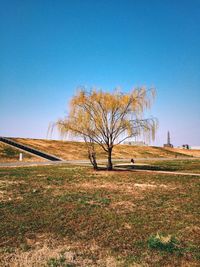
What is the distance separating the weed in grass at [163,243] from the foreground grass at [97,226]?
0.20ft

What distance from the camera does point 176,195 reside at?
45.2 feet

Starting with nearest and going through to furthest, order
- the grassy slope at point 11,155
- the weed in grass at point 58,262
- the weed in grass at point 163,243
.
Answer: the weed in grass at point 58,262
the weed in grass at point 163,243
the grassy slope at point 11,155

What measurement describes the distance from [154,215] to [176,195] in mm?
4025

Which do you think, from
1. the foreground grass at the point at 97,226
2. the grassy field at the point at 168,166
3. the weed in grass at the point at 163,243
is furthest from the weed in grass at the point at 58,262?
the grassy field at the point at 168,166

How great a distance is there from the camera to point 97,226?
8.98 metres

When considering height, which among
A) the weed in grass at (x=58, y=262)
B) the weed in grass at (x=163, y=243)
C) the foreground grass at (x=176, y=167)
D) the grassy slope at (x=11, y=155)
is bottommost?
the weed in grass at (x=58, y=262)

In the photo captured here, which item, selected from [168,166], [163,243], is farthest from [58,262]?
[168,166]

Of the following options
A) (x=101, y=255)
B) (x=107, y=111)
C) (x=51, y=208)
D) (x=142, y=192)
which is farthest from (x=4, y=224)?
(x=107, y=111)

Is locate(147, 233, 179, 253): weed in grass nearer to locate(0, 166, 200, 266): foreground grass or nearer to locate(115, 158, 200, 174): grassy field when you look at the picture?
locate(0, 166, 200, 266): foreground grass

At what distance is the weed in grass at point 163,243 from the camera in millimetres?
7117

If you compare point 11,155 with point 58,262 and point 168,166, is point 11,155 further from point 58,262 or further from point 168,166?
point 58,262

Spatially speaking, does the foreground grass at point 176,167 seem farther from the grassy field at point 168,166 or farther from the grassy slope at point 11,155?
the grassy slope at point 11,155

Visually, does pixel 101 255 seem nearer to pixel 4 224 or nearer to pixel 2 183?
pixel 4 224

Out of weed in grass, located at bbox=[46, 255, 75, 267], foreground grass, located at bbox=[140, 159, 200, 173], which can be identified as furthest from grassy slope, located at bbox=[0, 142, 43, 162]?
weed in grass, located at bbox=[46, 255, 75, 267]
